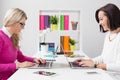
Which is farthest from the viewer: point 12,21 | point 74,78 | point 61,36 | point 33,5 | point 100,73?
point 33,5

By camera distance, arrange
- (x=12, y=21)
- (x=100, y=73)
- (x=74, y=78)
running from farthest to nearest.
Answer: (x=12, y=21) < (x=100, y=73) < (x=74, y=78)

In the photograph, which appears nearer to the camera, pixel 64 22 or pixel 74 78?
pixel 74 78

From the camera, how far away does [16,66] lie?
2096 mm

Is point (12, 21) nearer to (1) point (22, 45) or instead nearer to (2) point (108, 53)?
(2) point (108, 53)

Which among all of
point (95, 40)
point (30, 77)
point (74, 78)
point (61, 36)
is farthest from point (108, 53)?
point (95, 40)

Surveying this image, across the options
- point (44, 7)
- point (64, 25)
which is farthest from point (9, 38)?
point (44, 7)

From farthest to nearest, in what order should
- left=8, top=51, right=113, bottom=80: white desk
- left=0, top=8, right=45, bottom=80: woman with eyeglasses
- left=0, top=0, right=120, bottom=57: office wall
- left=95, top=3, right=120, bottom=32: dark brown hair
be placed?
1. left=0, top=0, right=120, bottom=57: office wall
2. left=95, top=3, right=120, bottom=32: dark brown hair
3. left=0, top=8, right=45, bottom=80: woman with eyeglasses
4. left=8, top=51, right=113, bottom=80: white desk

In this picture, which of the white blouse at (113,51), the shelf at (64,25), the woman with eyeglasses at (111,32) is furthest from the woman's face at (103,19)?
the shelf at (64,25)

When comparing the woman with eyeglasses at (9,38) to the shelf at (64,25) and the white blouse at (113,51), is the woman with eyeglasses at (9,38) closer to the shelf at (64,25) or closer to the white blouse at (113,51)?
the white blouse at (113,51)

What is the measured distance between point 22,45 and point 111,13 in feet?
7.68

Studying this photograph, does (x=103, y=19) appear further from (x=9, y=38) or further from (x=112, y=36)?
(x=9, y=38)

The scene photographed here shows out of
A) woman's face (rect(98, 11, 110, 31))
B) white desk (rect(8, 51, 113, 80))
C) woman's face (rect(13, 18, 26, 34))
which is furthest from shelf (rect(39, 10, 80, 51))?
white desk (rect(8, 51, 113, 80))

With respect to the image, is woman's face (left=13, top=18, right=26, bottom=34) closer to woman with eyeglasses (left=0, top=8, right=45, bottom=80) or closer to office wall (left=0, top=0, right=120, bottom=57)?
woman with eyeglasses (left=0, top=8, right=45, bottom=80)

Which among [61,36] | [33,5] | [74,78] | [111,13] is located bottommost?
[74,78]
